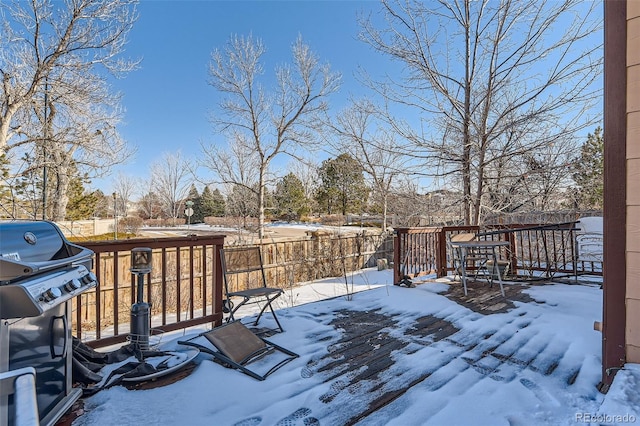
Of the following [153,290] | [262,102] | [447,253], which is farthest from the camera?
[262,102]

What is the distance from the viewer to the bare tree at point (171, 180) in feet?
77.8

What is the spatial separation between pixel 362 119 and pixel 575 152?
22.0ft

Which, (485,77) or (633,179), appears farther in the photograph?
(485,77)

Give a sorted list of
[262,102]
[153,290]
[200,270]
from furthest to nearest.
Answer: [262,102] < [200,270] < [153,290]

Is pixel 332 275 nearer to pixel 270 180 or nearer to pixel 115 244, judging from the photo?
Answer: pixel 270 180

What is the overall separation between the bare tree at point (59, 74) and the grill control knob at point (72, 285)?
7.87 meters

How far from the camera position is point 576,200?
24.7ft

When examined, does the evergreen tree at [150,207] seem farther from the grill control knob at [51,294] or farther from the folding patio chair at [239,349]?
the grill control knob at [51,294]

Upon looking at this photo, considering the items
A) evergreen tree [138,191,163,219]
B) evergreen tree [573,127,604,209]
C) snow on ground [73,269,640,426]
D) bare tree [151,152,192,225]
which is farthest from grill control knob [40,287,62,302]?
evergreen tree [138,191,163,219]

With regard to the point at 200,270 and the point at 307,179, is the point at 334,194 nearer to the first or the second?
the point at 307,179

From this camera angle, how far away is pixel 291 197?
23.2 meters

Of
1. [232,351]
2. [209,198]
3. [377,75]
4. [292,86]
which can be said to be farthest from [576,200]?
[209,198]

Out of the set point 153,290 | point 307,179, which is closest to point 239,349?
point 153,290

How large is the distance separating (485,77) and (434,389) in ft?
21.1
